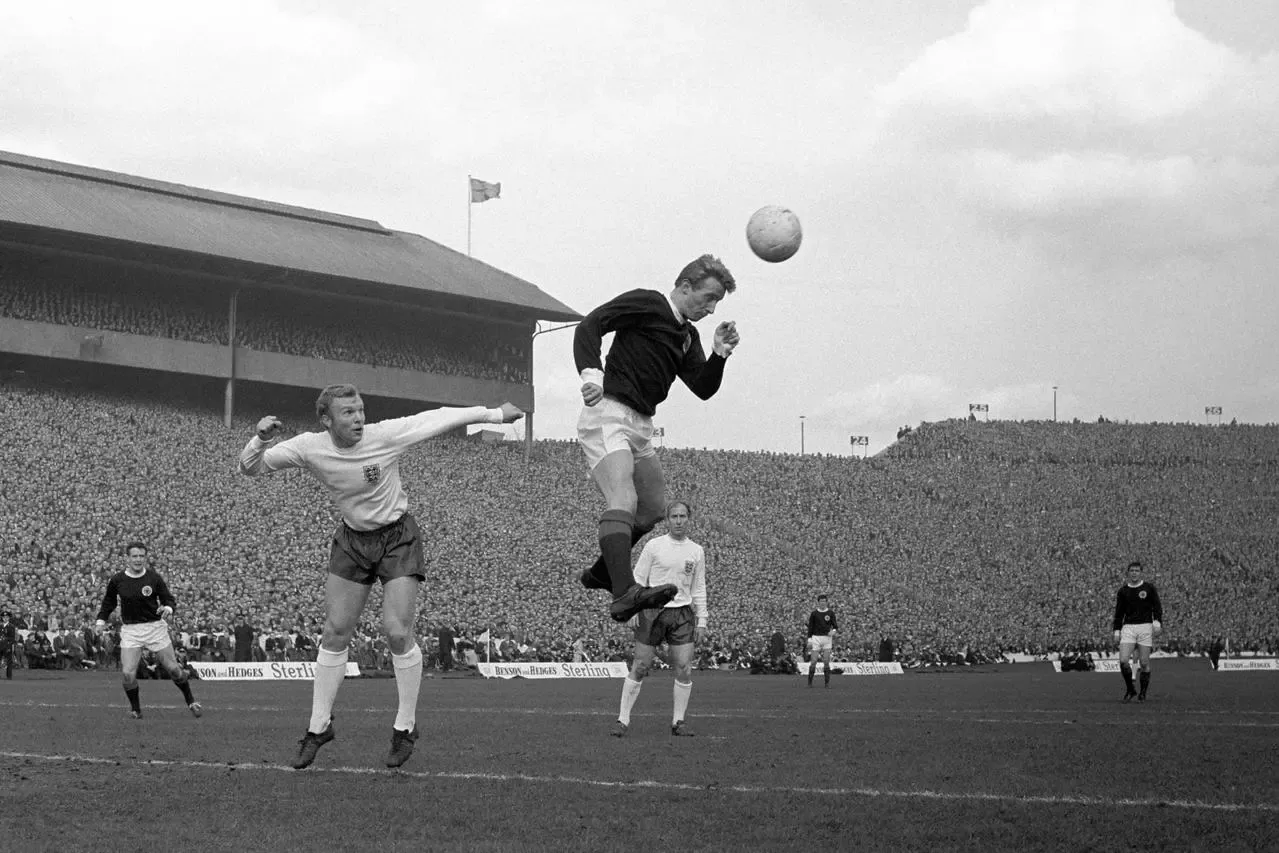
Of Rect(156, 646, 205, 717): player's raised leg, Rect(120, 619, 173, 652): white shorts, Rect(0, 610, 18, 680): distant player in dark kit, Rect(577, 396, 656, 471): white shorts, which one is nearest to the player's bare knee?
Rect(577, 396, 656, 471): white shorts

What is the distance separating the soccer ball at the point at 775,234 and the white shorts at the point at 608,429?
1235 mm

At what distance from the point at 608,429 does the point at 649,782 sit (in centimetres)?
208

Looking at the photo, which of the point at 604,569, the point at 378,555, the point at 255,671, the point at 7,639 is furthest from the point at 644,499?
the point at 7,639

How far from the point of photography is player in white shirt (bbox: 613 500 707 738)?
1519cm

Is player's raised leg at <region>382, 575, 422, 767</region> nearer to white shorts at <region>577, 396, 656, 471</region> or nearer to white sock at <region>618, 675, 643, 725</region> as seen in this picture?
white shorts at <region>577, 396, 656, 471</region>

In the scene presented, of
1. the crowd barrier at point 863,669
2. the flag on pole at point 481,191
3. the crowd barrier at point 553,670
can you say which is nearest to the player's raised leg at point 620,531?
the crowd barrier at point 553,670

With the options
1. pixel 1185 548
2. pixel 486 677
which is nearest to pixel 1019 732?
pixel 486 677

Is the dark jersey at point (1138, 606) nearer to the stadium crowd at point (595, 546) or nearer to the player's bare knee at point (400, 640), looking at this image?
the player's bare knee at point (400, 640)

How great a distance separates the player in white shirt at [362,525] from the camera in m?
10.2

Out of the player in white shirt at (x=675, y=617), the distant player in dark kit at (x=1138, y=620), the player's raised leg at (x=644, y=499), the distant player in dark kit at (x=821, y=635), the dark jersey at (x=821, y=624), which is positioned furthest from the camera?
the dark jersey at (x=821, y=624)

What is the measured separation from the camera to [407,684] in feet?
34.2

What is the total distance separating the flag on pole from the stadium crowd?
10496 millimetres

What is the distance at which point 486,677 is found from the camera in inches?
1399

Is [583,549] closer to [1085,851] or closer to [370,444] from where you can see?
[370,444]
